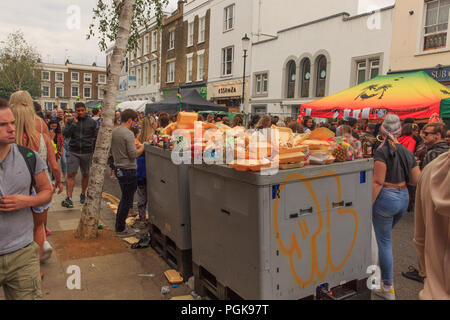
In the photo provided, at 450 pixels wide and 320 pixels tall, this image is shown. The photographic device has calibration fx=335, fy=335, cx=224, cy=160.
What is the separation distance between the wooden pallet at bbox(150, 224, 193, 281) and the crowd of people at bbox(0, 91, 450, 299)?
30.8 inches

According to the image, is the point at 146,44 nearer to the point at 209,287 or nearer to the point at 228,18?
the point at 228,18

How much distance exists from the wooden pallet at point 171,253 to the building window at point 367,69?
12884mm

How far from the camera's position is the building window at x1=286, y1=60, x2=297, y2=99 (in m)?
18.3

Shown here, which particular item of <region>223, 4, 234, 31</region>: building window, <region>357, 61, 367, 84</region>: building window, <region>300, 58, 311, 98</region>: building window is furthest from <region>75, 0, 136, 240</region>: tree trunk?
<region>223, 4, 234, 31</region>: building window

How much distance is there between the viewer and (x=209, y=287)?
326cm

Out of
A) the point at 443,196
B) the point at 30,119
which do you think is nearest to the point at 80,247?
the point at 30,119

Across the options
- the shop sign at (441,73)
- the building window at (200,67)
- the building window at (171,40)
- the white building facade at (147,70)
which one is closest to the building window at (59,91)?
the white building facade at (147,70)

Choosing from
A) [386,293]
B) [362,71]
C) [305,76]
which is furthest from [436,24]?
[386,293]

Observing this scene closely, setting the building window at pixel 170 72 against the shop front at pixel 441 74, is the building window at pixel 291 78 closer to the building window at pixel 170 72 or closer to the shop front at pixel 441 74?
the shop front at pixel 441 74

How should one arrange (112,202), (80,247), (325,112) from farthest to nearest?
1. (325,112)
2. (112,202)
3. (80,247)

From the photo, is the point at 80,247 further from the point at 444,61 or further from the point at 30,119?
the point at 444,61

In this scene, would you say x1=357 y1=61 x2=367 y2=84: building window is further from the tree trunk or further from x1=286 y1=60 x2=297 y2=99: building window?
the tree trunk
